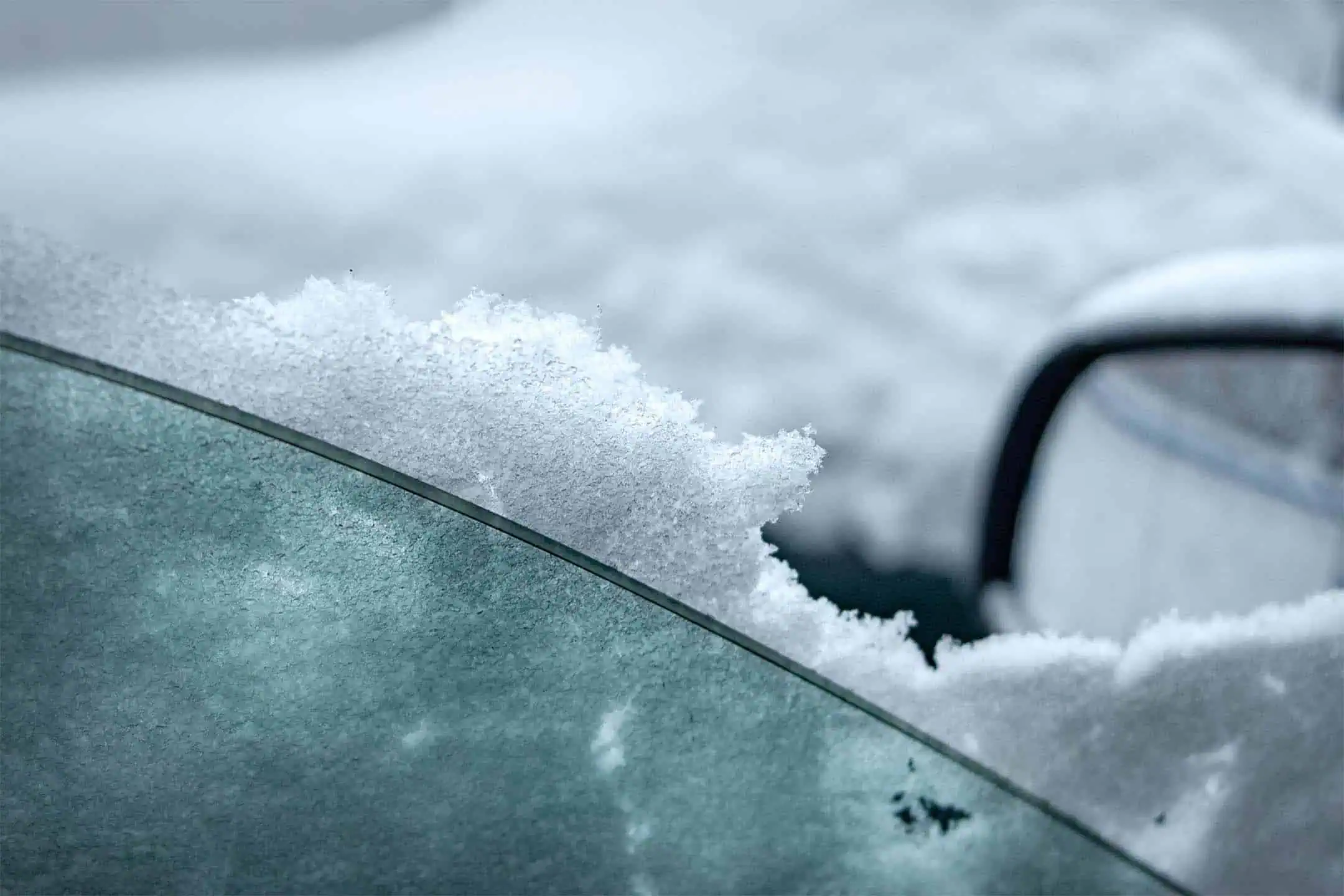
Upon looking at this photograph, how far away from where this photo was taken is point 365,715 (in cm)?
66

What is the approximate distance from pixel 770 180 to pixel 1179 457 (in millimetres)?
1172

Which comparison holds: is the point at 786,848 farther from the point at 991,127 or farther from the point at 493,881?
the point at 991,127

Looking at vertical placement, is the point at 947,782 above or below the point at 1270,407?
below

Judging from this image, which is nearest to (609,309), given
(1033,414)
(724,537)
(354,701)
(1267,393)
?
(724,537)

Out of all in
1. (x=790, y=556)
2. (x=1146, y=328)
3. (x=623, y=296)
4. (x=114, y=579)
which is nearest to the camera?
(x=114, y=579)

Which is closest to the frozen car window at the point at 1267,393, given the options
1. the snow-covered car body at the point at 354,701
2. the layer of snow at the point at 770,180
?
the layer of snow at the point at 770,180

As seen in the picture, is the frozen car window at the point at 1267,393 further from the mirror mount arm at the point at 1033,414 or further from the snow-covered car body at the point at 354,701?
the snow-covered car body at the point at 354,701

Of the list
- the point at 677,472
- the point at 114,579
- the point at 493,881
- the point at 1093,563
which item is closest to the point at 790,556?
the point at 677,472

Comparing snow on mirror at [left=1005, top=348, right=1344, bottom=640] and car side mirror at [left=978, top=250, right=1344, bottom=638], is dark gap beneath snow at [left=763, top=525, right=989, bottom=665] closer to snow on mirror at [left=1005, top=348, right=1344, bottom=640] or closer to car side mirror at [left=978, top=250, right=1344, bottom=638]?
car side mirror at [left=978, top=250, right=1344, bottom=638]

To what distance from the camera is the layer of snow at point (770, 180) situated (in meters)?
0.78

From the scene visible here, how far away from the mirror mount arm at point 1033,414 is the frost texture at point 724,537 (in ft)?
1.89

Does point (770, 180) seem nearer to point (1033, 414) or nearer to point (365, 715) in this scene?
point (1033, 414)

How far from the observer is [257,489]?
0.64 metres

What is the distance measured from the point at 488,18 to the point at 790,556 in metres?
0.62
